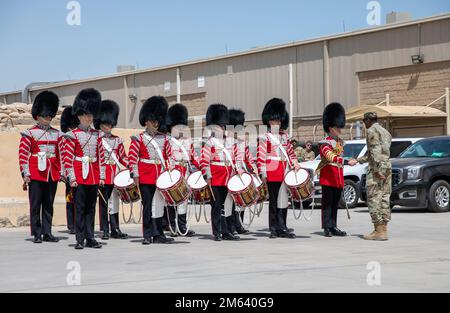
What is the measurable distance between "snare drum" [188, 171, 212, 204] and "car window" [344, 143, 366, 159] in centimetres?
915

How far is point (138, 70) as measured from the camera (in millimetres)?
44406

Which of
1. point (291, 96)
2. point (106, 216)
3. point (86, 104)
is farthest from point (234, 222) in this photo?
point (291, 96)

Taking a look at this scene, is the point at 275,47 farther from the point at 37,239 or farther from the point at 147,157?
the point at 37,239

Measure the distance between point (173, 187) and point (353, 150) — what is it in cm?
1100

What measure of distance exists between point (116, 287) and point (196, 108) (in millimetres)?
32888

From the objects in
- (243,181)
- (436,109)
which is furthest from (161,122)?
(436,109)

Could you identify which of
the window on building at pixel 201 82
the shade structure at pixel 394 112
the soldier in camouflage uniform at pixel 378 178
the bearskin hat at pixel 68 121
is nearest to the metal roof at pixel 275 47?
the window on building at pixel 201 82

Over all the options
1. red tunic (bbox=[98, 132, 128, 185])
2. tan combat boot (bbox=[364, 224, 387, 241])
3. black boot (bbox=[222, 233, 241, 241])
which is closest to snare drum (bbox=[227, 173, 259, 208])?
black boot (bbox=[222, 233, 241, 241])

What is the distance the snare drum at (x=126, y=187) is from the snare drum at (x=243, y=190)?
1.65 meters

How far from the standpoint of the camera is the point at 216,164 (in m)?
13.8

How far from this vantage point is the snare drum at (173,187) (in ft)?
43.4

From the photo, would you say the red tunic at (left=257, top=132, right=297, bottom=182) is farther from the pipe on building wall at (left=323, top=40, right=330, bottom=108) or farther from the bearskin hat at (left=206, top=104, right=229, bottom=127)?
the pipe on building wall at (left=323, top=40, right=330, bottom=108)

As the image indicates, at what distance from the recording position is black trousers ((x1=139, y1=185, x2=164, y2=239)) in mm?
13383

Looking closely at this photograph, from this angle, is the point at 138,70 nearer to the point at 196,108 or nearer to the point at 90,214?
the point at 196,108
